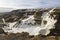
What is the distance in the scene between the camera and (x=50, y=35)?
1791mm

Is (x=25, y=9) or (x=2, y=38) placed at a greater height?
(x=25, y=9)

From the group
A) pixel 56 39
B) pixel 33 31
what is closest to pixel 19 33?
pixel 33 31

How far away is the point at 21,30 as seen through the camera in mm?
1832

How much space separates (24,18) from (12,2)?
0.24 meters

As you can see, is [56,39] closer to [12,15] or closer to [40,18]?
[40,18]

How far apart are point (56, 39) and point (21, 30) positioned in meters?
0.41

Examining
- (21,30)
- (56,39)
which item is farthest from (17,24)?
(56,39)

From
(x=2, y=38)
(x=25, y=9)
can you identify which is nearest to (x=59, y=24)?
(x=25, y=9)

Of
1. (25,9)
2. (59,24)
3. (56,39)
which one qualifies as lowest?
(56,39)

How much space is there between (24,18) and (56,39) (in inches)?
17.1

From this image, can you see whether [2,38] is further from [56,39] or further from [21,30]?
[56,39]

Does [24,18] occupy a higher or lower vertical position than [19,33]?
higher

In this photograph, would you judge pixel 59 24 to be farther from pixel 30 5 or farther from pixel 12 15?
pixel 12 15

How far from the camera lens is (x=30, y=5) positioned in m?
1.87
